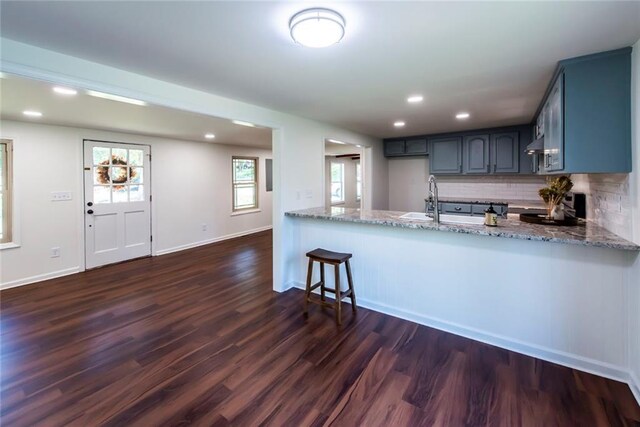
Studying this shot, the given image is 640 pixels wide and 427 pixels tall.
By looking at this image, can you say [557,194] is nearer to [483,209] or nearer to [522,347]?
[522,347]

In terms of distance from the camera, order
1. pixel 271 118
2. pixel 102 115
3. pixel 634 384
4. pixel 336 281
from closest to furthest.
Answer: pixel 634 384 → pixel 336 281 → pixel 271 118 → pixel 102 115

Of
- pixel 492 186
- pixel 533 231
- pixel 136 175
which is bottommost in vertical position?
pixel 533 231

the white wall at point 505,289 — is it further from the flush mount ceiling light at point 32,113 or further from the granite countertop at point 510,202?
the flush mount ceiling light at point 32,113

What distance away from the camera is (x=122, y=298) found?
3395 mm

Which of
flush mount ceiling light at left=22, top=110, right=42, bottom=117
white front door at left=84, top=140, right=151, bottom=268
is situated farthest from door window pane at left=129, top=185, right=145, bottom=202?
flush mount ceiling light at left=22, top=110, right=42, bottom=117

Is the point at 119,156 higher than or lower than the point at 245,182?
higher

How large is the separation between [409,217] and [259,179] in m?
4.97

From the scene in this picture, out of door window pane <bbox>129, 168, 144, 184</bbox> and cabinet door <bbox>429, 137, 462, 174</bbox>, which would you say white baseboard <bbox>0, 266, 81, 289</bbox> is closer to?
door window pane <bbox>129, 168, 144, 184</bbox>

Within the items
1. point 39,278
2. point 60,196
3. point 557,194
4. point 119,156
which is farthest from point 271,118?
point 39,278

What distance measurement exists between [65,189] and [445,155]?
5792 mm

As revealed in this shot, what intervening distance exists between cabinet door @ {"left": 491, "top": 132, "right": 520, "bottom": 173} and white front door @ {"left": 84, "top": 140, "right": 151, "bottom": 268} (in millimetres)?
5649

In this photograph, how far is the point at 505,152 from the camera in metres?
4.57

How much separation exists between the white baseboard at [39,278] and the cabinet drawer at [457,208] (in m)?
5.66

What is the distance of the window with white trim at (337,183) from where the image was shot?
8.60 metres
